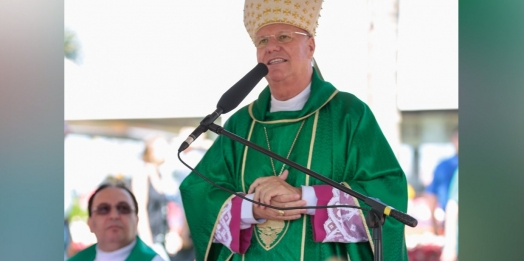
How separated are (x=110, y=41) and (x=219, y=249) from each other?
5.33 ft

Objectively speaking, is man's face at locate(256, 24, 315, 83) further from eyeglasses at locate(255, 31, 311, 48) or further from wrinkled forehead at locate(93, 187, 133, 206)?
wrinkled forehead at locate(93, 187, 133, 206)

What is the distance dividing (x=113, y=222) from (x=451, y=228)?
75.3 inches

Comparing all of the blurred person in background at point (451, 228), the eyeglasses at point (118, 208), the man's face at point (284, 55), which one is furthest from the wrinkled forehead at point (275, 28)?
the eyeglasses at point (118, 208)

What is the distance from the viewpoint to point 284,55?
3262 millimetres

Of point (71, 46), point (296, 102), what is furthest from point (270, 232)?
point (71, 46)

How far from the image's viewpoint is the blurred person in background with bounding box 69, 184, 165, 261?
4.32m

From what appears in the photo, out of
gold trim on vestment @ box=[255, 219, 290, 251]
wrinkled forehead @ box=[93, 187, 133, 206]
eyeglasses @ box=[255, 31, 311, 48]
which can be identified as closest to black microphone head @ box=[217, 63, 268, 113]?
eyeglasses @ box=[255, 31, 311, 48]

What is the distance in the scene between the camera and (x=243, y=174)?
10.9ft

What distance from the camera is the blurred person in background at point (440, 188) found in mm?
4152

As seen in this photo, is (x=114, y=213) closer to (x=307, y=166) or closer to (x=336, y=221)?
(x=307, y=166)
